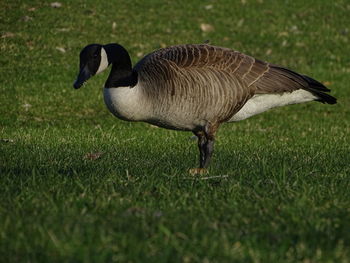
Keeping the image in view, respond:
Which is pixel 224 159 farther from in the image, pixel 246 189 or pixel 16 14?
pixel 16 14

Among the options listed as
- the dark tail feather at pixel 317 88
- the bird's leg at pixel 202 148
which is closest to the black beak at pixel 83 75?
the bird's leg at pixel 202 148

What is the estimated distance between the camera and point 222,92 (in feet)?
29.0

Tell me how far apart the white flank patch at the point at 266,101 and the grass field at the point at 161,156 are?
1.94 ft

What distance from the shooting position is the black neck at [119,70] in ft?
28.4

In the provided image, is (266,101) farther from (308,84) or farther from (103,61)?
(103,61)

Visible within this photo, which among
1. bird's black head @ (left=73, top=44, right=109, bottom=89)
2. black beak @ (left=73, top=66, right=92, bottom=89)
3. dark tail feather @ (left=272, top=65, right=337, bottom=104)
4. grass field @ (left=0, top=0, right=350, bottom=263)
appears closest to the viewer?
grass field @ (left=0, top=0, right=350, bottom=263)

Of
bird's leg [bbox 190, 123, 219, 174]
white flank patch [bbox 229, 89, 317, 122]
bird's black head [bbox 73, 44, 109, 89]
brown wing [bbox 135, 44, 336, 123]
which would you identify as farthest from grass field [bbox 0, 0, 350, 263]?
A: bird's black head [bbox 73, 44, 109, 89]

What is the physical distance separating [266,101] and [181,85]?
5.53ft

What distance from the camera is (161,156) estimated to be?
1001cm

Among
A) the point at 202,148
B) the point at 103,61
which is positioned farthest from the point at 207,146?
the point at 103,61

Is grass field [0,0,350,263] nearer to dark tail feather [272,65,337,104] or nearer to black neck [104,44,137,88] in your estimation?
dark tail feather [272,65,337,104]

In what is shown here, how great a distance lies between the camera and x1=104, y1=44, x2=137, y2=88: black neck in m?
8.66

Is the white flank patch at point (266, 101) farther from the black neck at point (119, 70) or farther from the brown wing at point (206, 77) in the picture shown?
the black neck at point (119, 70)

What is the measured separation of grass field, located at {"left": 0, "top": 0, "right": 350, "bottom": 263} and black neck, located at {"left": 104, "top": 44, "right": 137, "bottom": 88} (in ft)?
3.17
